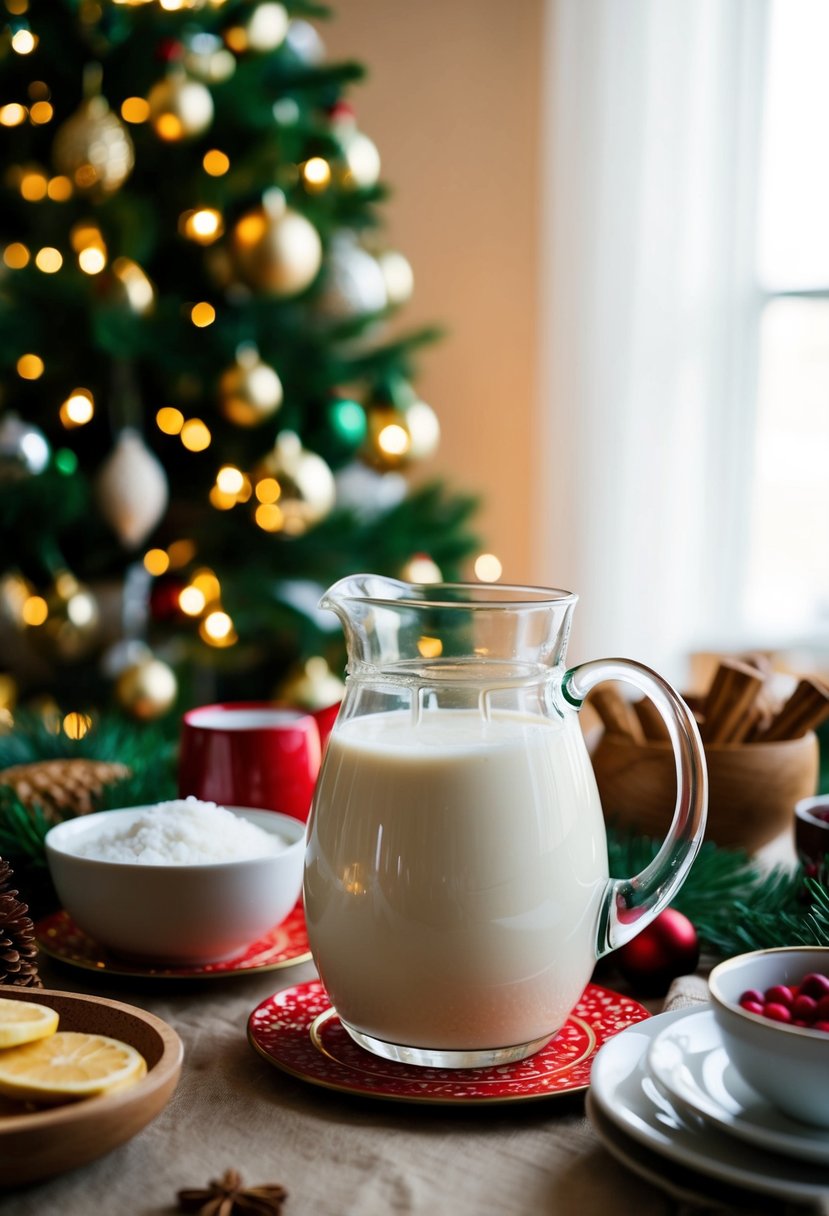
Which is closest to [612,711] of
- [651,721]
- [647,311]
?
[651,721]

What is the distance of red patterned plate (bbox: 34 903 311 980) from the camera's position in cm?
72

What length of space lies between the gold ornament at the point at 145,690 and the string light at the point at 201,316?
1.83 ft

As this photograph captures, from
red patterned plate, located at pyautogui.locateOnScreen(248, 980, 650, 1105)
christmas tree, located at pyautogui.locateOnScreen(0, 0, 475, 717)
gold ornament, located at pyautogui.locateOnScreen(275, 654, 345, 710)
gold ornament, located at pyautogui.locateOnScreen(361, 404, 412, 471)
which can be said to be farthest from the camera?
gold ornament, located at pyautogui.locateOnScreen(361, 404, 412, 471)

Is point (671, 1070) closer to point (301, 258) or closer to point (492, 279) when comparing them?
point (301, 258)

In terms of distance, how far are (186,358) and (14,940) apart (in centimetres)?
141

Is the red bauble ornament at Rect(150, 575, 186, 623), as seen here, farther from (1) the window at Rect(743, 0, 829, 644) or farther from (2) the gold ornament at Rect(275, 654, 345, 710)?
(1) the window at Rect(743, 0, 829, 644)

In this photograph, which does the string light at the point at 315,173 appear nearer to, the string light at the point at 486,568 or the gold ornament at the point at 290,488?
the gold ornament at the point at 290,488

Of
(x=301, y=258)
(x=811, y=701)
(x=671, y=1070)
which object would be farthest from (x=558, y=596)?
(x=301, y=258)

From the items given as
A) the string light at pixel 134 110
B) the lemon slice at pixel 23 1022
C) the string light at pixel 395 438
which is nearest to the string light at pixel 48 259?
the string light at pixel 134 110

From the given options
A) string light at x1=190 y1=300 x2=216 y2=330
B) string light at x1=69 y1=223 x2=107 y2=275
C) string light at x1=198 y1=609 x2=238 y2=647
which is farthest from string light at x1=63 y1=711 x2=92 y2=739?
string light at x1=190 y1=300 x2=216 y2=330

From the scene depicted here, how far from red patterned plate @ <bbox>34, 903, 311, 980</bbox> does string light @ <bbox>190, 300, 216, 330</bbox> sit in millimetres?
1321

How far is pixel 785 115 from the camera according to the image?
2662 mm

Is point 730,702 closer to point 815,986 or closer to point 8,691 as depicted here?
point 815,986

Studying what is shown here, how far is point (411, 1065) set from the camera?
1.98 ft
